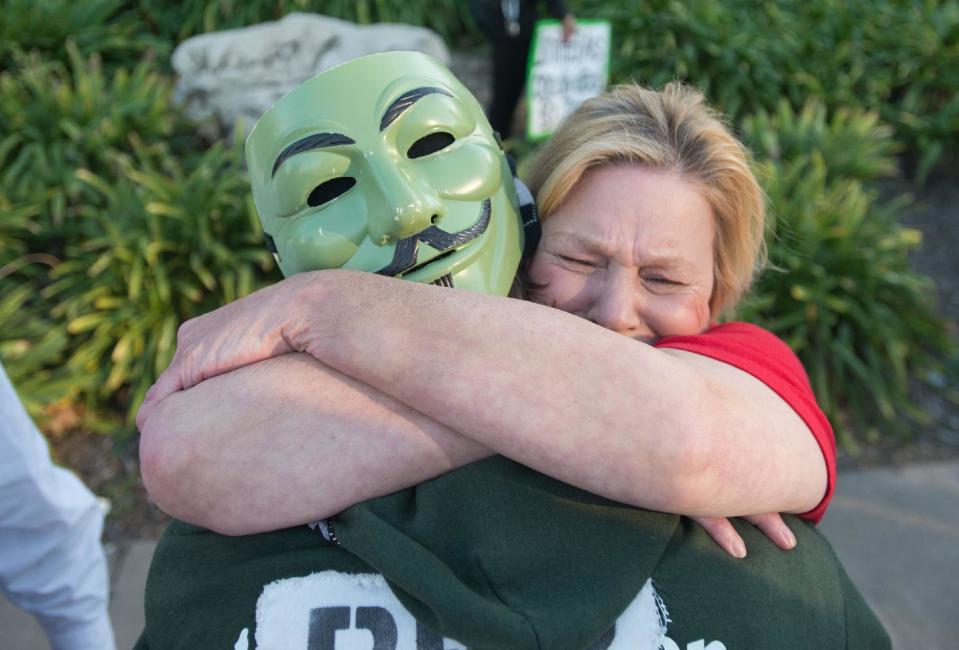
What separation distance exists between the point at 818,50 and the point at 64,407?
18.4 feet

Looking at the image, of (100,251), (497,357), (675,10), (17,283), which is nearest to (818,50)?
(675,10)

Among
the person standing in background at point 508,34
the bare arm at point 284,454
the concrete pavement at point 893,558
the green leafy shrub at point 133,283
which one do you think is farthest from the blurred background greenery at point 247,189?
the bare arm at point 284,454

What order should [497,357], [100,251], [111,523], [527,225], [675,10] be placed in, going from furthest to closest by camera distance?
1. [675,10]
2. [100,251]
3. [111,523]
4. [527,225]
5. [497,357]

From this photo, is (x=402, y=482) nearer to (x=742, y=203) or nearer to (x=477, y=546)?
(x=477, y=546)

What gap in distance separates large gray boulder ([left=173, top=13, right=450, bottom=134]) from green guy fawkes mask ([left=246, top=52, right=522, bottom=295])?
4.20 m

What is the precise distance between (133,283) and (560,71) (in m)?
2.43

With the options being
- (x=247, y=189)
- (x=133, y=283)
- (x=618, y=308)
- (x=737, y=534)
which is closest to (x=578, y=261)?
(x=618, y=308)

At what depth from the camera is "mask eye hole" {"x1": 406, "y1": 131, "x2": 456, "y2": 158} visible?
1.47m

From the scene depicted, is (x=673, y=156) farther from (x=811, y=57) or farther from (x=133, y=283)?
(x=811, y=57)

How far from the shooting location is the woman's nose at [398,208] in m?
1.37

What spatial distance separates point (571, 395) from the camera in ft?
4.04

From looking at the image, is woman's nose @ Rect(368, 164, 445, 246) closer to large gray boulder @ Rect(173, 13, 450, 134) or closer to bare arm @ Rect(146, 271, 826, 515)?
bare arm @ Rect(146, 271, 826, 515)

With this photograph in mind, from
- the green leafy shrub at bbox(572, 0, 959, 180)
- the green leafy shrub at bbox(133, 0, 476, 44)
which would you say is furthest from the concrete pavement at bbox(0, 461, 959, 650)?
the green leafy shrub at bbox(133, 0, 476, 44)

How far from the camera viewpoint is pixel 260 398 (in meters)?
1.33
